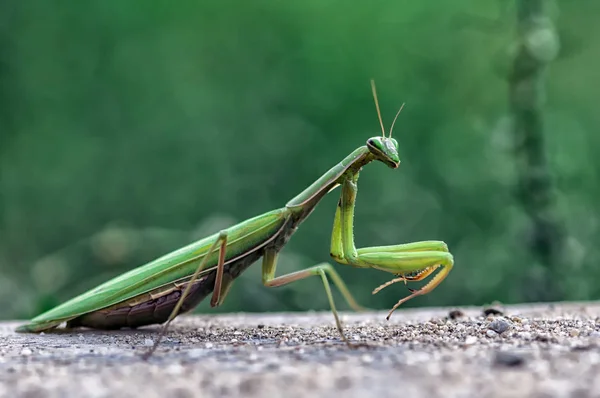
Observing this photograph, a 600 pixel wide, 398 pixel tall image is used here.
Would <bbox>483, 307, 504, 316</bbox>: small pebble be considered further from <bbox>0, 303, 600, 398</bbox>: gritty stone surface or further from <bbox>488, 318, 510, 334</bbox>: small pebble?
<bbox>488, 318, 510, 334</bbox>: small pebble

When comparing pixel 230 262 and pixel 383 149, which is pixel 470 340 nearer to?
pixel 383 149

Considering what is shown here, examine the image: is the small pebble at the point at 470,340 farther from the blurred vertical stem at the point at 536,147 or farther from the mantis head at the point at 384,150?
the blurred vertical stem at the point at 536,147

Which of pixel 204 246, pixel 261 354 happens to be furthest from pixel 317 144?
pixel 261 354

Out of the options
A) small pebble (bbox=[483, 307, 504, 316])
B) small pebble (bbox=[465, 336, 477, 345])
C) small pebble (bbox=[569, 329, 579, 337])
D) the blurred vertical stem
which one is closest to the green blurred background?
the blurred vertical stem

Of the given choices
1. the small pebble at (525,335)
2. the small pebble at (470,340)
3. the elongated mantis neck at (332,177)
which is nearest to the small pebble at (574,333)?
the small pebble at (525,335)

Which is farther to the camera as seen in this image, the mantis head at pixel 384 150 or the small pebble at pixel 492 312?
the small pebble at pixel 492 312

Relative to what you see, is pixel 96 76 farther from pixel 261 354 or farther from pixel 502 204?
pixel 261 354
